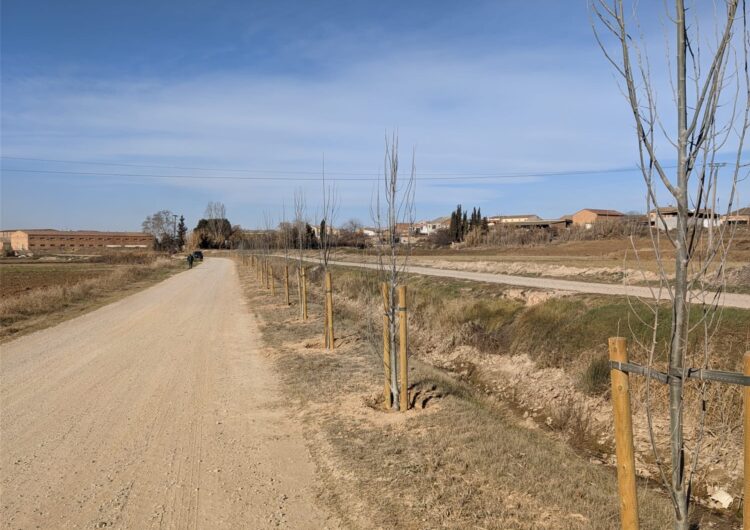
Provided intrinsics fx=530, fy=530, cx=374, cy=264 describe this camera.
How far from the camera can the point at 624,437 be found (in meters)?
2.97

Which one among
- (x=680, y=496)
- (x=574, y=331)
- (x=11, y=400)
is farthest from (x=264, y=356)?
(x=680, y=496)

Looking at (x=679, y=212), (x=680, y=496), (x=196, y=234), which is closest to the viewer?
(x=679, y=212)

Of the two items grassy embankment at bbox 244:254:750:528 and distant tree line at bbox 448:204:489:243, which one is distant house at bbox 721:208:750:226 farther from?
distant tree line at bbox 448:204:489:243

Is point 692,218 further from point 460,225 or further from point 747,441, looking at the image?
point 460,225

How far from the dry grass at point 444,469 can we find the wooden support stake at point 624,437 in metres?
1.17

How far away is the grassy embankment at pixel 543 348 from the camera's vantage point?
7.19 m

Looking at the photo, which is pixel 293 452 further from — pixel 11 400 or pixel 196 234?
pixel 196 234

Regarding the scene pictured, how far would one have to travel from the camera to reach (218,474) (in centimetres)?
503

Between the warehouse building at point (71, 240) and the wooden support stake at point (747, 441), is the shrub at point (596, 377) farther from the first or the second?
the warehouse building at point (71, 240)

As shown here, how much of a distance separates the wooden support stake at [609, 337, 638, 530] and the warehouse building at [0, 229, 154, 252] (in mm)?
145904

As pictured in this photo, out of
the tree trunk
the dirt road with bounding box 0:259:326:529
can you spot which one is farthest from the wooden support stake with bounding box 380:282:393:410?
the tree trunk

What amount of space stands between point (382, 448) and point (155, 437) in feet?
8.59

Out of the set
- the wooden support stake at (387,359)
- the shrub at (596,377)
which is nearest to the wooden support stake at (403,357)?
the wooden support stake at (387,359)

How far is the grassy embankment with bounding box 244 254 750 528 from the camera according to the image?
7191mm
